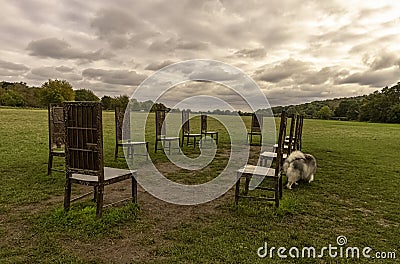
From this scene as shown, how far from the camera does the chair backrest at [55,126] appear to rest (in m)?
5.92

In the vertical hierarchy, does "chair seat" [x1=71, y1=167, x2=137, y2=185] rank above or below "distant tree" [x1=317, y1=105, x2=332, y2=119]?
below

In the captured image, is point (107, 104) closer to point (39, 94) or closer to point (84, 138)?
point (84, 138)

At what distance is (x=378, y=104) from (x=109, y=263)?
2678 inches

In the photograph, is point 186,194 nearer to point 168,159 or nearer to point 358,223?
point 358,223

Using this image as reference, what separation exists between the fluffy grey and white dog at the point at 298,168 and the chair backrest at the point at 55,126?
15.1 ft

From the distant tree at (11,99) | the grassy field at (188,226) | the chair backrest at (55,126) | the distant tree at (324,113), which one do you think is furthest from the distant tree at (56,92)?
the distant tree at (324,113)

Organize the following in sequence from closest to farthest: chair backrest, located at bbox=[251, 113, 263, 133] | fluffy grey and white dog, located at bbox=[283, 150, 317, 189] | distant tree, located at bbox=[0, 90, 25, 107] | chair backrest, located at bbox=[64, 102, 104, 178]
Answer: chair backrest, located at bbox=[64, 102, 104, 178], fluffy grey and white dog, located at bbox=[283, 150, 317, 189], chair backrest, located at bbox=[251, 113, 263, 133], distant tree, located at bbox=[0, 90, 25, 107]

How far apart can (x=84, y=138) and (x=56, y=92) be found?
49143 millimetres

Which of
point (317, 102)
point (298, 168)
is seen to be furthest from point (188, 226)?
point (317, 102)

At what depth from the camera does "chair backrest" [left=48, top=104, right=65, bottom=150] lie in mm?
5922

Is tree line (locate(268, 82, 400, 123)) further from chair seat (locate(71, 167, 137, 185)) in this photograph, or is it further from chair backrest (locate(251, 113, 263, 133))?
chair seat (locate(71, 167, 137, 185))

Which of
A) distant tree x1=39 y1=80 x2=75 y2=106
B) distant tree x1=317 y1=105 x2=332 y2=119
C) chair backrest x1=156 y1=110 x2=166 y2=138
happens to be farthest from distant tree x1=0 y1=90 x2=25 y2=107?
distant tree x1=317 y1=105 x2=332 y2=119

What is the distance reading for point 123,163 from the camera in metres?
7.71

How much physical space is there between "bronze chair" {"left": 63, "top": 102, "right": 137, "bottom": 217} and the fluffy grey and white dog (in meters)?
3.37
